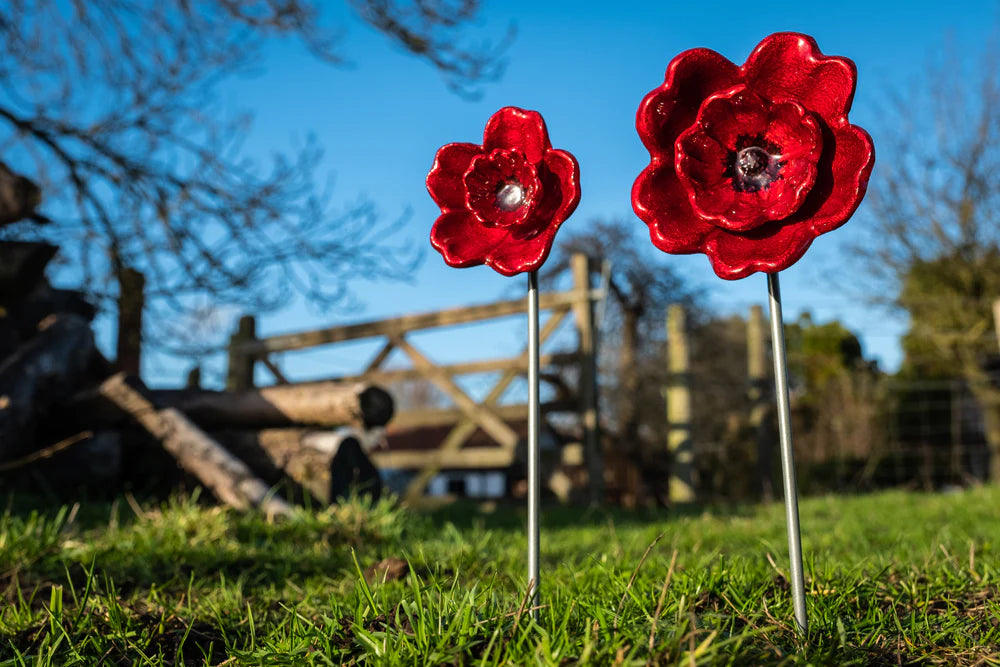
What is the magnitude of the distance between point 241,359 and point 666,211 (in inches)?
325

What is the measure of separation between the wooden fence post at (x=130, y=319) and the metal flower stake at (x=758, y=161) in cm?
763

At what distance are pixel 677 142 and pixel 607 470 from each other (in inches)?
322

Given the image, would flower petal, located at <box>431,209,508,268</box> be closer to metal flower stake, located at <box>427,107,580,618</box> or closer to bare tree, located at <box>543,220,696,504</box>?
metal flower stake, located at <box>427,107,580,618</box>

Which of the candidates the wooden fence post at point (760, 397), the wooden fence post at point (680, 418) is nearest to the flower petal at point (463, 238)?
the wooden fence post at point (680, 418)

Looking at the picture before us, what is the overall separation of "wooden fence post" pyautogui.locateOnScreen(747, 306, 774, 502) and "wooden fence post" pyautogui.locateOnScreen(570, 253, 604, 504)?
109 inches

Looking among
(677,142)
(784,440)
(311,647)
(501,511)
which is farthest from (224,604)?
(501,511)

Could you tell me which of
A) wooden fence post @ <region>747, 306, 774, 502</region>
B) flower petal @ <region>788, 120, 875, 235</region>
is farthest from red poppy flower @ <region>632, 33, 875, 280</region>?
wooden fence post @ <region>747, 306, 774, 502</region>

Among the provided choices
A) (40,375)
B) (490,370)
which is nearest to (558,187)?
(40,375)

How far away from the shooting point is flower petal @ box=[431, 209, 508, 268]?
2.64 metres

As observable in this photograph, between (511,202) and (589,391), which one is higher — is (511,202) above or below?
above

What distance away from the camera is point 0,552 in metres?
3.29

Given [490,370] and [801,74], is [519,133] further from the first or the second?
[490,370]

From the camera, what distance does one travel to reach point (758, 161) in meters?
2.27

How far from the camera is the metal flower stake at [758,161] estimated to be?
2162 mm
